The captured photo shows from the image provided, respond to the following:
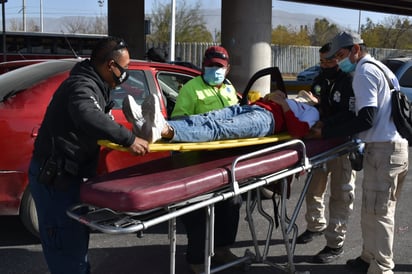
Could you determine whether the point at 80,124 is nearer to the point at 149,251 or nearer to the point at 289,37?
the point at 149,251

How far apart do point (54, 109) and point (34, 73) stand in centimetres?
207

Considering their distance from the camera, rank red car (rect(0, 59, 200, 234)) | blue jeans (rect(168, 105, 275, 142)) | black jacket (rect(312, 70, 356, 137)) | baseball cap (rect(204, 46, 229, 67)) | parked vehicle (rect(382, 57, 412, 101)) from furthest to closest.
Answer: parked vehicle (rect(382, 57, 412, 101))
red car (rect(0, 59, 200, 234))
baseball cap (rect(204, 46, 229, 67))
black jacket (rect(312, 70, 356, 137))
blue jeans (rect(168, 105, 275, 142))

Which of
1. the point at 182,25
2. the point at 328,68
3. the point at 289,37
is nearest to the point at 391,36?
the point at 289,37

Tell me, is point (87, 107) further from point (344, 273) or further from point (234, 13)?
point (234, 13)

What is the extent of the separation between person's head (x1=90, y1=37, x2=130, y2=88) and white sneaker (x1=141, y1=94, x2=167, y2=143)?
9.8 inches

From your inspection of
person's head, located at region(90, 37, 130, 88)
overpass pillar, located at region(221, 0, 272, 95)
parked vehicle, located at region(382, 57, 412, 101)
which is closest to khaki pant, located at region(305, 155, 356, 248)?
person's head, located at region(90, 37, 130, 88)

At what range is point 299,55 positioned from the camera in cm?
4144

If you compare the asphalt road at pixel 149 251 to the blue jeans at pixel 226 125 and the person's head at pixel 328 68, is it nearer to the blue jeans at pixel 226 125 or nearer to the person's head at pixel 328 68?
A: the blue jeans at pixel 226 125

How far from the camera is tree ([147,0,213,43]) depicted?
45938 mm

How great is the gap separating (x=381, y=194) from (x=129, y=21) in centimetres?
1785

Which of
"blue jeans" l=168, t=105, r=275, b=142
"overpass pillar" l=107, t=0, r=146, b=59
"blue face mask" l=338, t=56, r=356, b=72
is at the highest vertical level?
"overpass pillar" l=107, t=0, r=146, b=59

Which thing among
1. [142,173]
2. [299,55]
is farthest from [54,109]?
[299,55]

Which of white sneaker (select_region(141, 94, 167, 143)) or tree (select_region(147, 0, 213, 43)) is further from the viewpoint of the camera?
tree (select_region(147, 0, 213, 43))

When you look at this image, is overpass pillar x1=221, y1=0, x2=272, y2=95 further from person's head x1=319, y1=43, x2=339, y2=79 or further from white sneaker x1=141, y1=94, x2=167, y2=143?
white sneaker x1=141, y1=94, x2=167, y2=143
